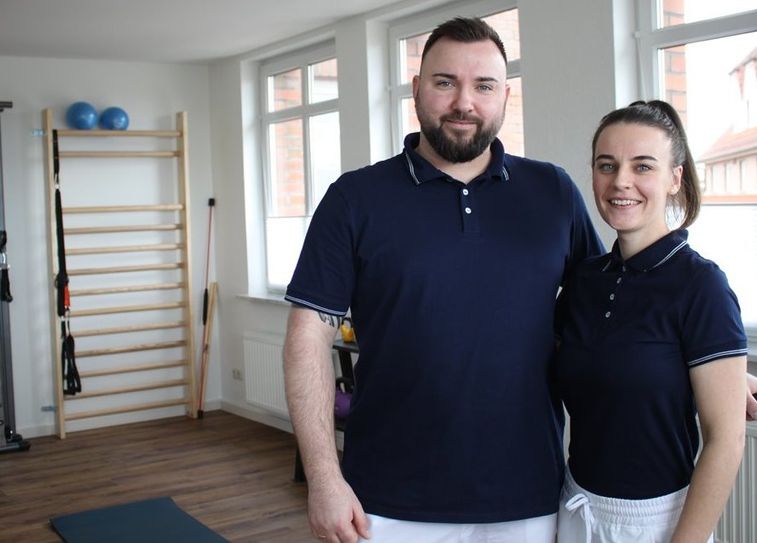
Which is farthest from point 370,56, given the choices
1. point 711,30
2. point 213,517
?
point 213,517

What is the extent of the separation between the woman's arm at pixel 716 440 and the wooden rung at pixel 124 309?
212 inches

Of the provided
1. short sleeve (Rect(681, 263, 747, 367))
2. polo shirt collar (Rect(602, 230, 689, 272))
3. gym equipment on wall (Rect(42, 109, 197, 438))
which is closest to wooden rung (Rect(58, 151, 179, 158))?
gym equipment on wall (Rect(42, 109, 197, 438))

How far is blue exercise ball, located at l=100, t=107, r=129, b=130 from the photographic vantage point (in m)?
6.30

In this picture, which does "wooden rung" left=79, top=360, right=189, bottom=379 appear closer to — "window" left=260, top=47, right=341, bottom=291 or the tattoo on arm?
"window" left=260, top=47, right=341, bottom=291

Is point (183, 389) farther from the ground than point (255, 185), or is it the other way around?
point (255, 185)

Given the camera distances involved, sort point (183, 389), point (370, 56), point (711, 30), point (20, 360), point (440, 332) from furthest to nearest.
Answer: point (183, 389) < point (20, 360) < point (370, 56) < point (711, 30) < point (440, 332)

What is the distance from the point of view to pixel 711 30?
11.6 feet

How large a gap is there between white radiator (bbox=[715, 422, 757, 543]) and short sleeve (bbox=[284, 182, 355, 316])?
2.08 metres

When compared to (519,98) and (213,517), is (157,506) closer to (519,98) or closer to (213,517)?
(213,517)

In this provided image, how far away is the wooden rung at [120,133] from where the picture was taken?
6.19m

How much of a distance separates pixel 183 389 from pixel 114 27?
2723 millimetres

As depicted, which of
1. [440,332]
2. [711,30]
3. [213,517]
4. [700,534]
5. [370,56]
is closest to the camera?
[700,534]

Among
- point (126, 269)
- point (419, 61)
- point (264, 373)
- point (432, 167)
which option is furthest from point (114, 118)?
point (432, 167)

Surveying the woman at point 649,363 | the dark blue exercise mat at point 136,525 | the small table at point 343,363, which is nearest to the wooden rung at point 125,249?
the small table at point 343,363
